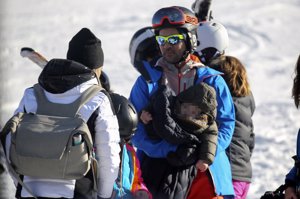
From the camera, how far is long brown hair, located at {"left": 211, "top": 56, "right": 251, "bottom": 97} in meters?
6.83

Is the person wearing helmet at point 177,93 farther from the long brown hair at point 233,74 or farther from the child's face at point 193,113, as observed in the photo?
the long brown hair at point 233,74

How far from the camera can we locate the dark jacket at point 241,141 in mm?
6918

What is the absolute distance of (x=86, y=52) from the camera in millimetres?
5539

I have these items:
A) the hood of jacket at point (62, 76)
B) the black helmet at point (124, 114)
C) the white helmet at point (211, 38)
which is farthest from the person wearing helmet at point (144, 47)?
the hood of jacket at point (62, 76)

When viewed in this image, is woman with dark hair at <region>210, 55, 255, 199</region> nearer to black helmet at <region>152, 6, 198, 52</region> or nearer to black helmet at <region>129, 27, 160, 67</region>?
black helmet at <region>152, 6, 198, 52</region>

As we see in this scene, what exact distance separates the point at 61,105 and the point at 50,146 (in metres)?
0.30

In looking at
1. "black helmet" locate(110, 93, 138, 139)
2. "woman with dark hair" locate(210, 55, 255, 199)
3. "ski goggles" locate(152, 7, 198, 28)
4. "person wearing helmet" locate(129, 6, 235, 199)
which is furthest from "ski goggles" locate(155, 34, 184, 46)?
"black helmet" locate(110, 93, 138, 139)

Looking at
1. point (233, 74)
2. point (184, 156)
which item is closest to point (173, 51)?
point (233, 74)

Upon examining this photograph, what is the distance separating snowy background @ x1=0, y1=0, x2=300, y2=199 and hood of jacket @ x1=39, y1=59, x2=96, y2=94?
5167mm

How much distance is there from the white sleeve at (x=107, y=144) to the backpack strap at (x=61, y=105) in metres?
0.09

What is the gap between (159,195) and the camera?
238 inches

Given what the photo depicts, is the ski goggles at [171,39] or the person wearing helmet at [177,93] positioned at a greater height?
the ski goggles at [171,39]

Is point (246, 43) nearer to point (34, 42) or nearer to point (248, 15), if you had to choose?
point (248, 15)

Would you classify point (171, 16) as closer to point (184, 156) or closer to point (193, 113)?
point (193, 113)
